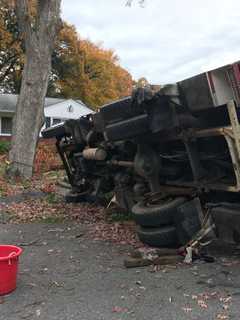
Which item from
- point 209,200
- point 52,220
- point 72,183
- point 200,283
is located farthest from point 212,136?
point 72,183

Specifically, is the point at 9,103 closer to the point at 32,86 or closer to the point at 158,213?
the point at 32,86

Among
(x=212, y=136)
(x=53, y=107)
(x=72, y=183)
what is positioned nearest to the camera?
(x=212, y=136)

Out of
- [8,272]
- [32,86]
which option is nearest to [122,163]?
[8,272]

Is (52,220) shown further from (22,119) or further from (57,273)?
(22,119)

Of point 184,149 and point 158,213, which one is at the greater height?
point 184,149

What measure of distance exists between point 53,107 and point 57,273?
40.3 meters

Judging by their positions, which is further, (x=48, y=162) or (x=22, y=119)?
(x=48, y=162)

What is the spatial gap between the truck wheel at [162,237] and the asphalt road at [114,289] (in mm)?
388

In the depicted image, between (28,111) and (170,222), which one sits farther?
(28,111)

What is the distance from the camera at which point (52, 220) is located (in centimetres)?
894

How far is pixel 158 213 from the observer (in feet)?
19.5

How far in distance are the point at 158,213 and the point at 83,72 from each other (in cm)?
4504

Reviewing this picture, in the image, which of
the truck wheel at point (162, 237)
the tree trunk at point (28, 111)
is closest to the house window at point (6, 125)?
the tree trunk at point (28, 111)

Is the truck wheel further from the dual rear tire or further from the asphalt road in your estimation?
the asphalt road
